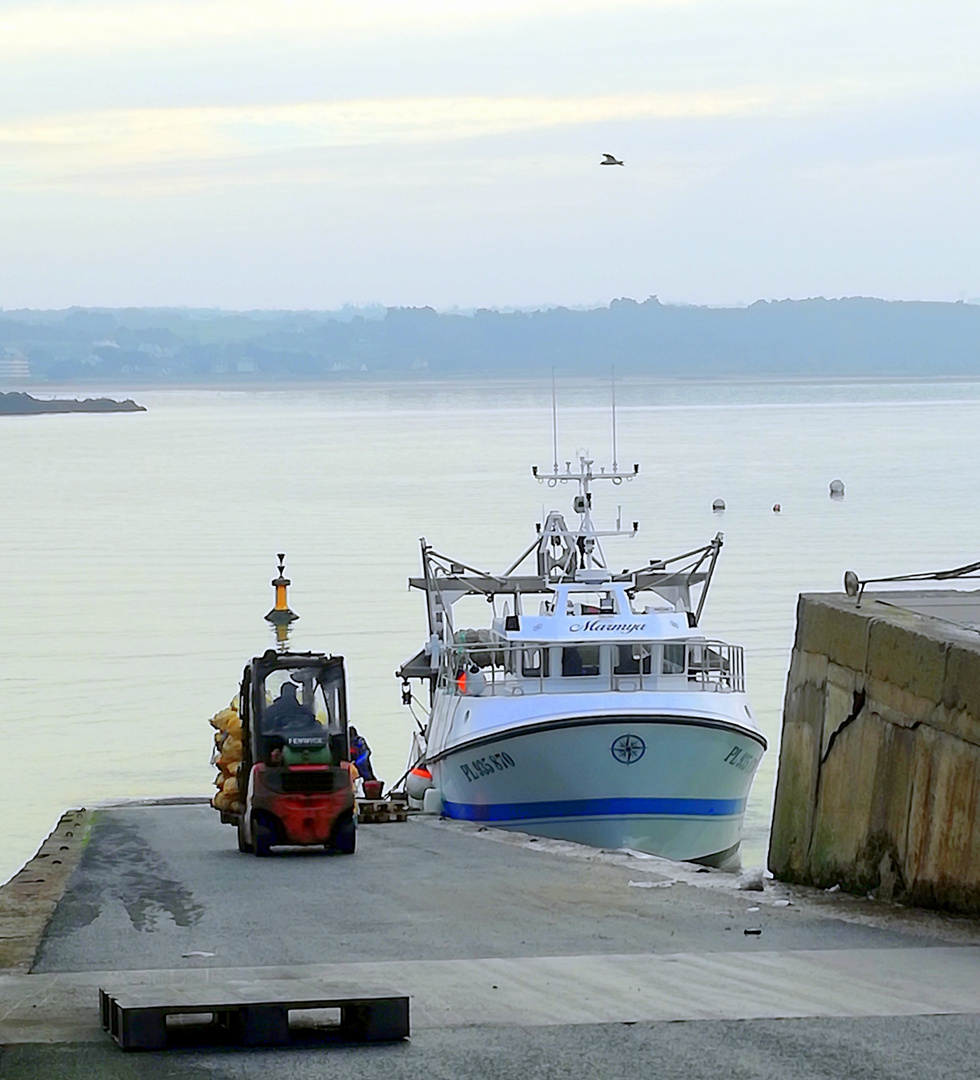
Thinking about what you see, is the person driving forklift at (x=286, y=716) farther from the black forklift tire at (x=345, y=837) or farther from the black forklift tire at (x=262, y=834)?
Answer: the black forklift tire at (x=345, y=837)

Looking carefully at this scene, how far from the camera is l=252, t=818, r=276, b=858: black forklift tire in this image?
18.2m

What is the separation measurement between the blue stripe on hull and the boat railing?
1.58 m

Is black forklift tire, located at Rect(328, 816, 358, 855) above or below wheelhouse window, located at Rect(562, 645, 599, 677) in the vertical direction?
below

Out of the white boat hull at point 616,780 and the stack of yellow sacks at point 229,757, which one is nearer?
the stack of yellow sacks at point 229,757

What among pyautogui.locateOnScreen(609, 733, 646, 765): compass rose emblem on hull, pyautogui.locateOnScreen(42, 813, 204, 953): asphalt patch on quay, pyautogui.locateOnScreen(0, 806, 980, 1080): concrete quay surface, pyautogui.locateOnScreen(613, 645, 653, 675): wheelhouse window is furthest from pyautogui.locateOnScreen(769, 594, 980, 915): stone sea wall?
pyautogui.locateOnScreen(613, 645, 653, 675): wheelhouse window

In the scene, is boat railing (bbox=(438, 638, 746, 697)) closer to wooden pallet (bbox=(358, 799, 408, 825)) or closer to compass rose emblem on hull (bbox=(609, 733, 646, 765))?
compass rose emblem on hull (bbox=(609, 733, 646, 765))

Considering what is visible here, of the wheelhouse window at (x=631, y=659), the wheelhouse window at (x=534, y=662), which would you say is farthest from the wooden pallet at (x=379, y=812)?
the wheelhouse window at (x=631, y=659)

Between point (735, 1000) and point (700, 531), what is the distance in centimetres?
7658

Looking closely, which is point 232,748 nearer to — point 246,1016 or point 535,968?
point 535,968

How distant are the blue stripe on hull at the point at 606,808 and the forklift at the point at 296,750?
7631 millimetres

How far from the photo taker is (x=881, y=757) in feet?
37.8

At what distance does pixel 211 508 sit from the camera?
4195 inches

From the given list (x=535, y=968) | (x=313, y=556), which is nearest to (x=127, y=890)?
(x=535, y=968)

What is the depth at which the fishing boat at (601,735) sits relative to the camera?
1011 inches
